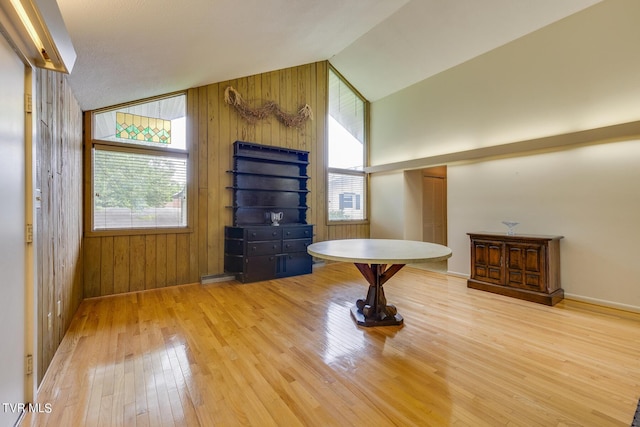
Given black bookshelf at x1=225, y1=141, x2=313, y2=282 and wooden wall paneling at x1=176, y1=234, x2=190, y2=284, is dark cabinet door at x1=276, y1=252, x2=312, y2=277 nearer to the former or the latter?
black bookshelf at x1=225, y1=141, x2=313, y2=282

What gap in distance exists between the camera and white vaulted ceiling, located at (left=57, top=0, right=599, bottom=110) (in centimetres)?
205

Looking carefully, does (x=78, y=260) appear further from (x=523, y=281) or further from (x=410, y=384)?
(x=523, y=281)

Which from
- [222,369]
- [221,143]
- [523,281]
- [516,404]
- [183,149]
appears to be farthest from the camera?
[221,143]

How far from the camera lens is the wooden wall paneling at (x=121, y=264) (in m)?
3.65

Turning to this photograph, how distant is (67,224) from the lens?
258 cm

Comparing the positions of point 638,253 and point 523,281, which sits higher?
point 638,253

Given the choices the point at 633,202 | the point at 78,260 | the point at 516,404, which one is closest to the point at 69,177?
the point at 78,260

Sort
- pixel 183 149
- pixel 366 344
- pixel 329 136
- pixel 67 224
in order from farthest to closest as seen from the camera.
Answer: pixel 329 136, pixel 183 149, pixel 67 224, pixel 366 344

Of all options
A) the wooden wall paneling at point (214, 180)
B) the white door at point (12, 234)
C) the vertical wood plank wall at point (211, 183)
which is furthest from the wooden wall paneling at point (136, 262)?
the white door at point (12, 234)

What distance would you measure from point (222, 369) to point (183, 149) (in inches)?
132

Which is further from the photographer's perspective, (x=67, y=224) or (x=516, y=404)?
(x=67, y=224)

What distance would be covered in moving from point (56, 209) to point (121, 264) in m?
1.71

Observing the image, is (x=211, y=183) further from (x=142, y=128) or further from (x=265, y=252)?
(x=265, y=252)

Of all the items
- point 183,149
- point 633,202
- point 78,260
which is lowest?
point 78,260
